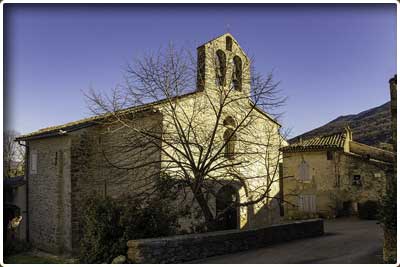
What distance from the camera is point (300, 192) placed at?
22.5 meters

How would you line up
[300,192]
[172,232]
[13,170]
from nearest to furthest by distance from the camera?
[172,232] < [300,192] < [13,170]

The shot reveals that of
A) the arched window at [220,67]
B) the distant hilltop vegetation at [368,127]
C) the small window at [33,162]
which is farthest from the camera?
the distant hilltop vegetation at [368,127]

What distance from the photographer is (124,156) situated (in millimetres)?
13578

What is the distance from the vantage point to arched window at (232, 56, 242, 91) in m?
12.4

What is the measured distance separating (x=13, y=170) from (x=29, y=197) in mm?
9904

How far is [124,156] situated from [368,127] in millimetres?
24944

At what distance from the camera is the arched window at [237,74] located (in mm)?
12391

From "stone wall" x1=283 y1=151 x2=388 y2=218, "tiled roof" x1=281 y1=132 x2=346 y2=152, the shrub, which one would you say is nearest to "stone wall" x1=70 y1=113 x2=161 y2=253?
the shrub

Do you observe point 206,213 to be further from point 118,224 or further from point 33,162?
point 33,162

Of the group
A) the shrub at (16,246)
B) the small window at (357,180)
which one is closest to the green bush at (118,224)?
the shrub at (16,246)

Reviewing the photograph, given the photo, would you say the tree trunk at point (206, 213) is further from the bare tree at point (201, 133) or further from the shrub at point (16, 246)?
the shrub at point (16, 246)

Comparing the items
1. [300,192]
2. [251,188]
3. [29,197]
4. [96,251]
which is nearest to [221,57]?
[251,188]

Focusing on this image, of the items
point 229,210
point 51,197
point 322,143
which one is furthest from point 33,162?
point 322,143

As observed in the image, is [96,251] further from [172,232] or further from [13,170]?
[13,170]
